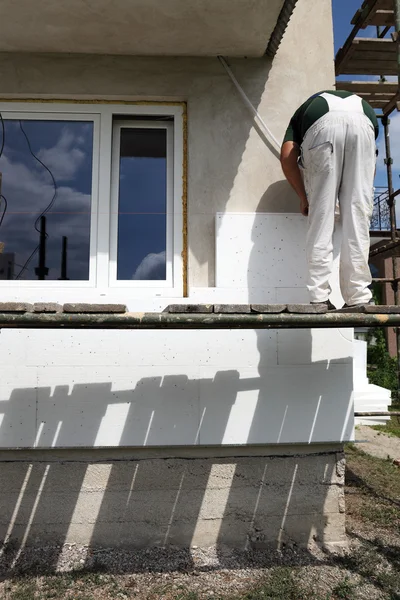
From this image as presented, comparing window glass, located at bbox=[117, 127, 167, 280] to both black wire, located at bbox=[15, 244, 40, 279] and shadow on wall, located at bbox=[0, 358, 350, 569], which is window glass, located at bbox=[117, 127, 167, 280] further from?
shadow on wall, located at bbox=[0, 358, 350, 569]

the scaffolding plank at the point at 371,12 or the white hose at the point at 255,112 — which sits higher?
the scaffolding plank at the point at 371,12

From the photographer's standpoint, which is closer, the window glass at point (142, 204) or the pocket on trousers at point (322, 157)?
the pocket on trousers at point (322, 157)

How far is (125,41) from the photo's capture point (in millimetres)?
3666

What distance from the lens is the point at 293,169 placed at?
11.3 ft

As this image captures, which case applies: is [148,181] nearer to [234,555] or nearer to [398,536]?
[234,555]

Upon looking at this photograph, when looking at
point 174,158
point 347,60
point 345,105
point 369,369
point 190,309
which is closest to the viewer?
point 190,309

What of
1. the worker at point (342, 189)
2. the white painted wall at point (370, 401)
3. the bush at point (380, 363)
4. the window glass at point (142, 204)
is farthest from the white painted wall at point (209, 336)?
the bush at point (380, 363)

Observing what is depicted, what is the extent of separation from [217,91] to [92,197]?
55.3 inches

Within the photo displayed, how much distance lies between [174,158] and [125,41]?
98cm

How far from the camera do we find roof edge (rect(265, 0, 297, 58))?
10.9ft

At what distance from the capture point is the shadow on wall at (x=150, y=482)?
11.1ft

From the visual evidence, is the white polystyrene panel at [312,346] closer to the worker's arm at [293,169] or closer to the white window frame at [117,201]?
the worker's arm at [293,169]

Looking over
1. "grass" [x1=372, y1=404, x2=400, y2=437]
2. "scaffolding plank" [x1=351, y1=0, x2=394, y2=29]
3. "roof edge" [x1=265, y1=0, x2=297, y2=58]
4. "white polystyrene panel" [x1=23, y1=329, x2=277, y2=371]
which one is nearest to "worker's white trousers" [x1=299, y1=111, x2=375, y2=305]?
"white polystyrene panel" [x1=23, y1=329, x2=277, y2=371]

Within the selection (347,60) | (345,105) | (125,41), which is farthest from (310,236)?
(347,60)
